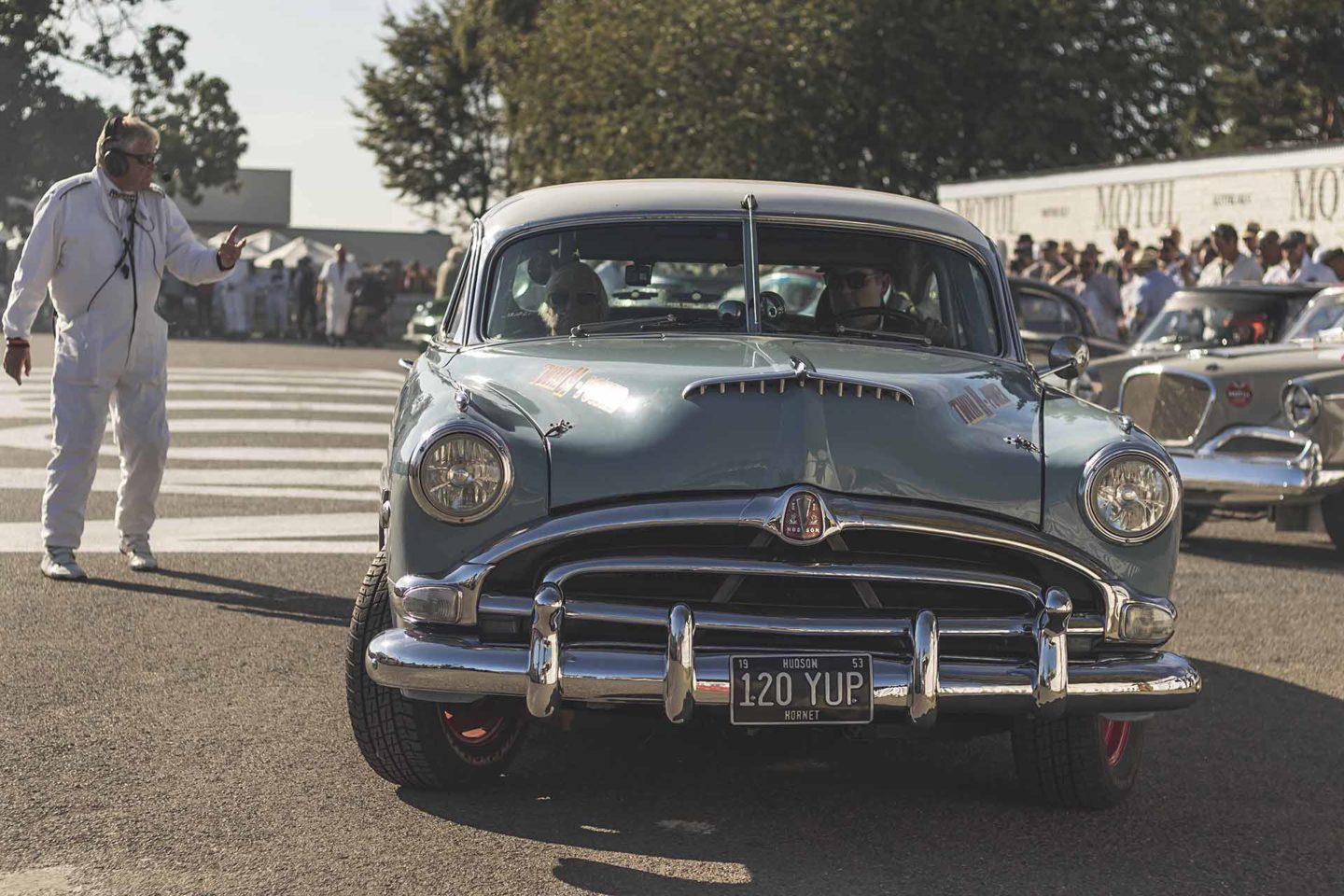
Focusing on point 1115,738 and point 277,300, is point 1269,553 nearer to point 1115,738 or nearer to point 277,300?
point 1115,738

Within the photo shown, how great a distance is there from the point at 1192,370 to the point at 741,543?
6866mm

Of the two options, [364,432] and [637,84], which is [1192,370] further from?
[637,84]

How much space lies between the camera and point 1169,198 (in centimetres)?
2478

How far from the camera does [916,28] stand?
3778 centimetres

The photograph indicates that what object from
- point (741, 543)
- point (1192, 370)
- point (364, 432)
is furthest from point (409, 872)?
point (364, 432)

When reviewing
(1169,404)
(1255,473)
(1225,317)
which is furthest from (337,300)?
(1255,473)

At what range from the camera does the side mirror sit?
638 cm

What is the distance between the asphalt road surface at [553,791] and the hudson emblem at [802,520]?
0.76 metres

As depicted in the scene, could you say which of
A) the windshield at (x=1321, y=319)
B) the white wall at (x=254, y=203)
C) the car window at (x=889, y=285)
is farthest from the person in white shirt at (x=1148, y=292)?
the white wall at (x=254, y=203)

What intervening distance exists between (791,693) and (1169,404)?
23.2 feet

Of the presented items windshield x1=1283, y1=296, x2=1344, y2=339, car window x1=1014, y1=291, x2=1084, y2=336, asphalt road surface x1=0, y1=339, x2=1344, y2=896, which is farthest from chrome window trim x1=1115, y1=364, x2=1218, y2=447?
car window x1=1014, y1=291, x2=1084, y2=336

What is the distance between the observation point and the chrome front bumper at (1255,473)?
10.3 metres

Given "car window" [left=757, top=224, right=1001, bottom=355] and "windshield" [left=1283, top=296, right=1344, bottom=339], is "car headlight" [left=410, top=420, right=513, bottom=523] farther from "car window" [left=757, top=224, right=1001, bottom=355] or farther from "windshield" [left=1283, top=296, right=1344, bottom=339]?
"windshield" [left=1283, top=296, right=1344, bottom=339]

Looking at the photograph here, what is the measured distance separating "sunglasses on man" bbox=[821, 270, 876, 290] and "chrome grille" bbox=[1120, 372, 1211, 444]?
4.83 metres
